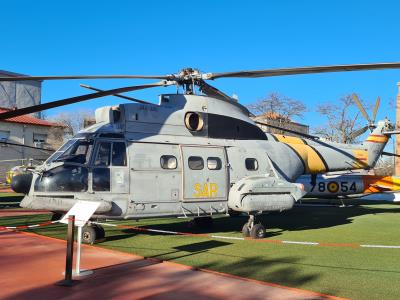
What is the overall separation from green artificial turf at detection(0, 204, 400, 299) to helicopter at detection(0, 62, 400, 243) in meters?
0.90

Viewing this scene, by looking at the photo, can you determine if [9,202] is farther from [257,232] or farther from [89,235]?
[257,232]

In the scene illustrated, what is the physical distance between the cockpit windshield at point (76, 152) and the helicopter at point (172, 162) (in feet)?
0.07

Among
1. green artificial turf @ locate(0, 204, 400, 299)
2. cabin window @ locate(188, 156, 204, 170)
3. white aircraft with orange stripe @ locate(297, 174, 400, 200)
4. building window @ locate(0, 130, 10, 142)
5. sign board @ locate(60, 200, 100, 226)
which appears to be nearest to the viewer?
green artificial turf @ locate(0, 204, 400, 299)

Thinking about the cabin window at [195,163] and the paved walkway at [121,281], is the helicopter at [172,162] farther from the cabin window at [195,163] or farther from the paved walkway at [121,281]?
the paved walkway at [121,281]

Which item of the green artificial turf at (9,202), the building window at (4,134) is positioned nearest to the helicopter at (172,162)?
the green artificial turf at (9,202)

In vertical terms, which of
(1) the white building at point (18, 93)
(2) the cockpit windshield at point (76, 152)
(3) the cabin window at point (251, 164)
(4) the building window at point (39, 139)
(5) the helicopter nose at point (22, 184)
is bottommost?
(5) the helicopter nose at point (22, 184)

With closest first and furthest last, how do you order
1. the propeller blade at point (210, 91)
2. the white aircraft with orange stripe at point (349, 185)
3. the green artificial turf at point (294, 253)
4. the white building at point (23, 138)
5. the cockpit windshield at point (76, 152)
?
1. the green artificial turf at point (294, 253)
2. the cockpit windshield at point (76, 152)
3. the propeller blade at point (210, 91)
4. the white aircraft with orange stripe at point (349, 185)
5. the white building at point (23, 138)

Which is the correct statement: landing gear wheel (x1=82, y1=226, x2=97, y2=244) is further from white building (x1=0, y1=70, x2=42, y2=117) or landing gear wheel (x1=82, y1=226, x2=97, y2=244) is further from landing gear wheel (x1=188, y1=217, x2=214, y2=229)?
white building (x1=0, y1=70, x2=42, y2=117)

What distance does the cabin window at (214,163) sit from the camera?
10730mm

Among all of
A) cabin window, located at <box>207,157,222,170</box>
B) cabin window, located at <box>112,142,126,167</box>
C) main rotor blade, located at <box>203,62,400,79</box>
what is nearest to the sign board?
cabin window, located at <box>112,142,126,167</box>

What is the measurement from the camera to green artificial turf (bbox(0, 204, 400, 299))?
6.47 metres

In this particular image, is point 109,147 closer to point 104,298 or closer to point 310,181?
point 104,298

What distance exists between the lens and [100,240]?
32.6 ft

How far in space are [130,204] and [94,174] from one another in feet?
3.58
